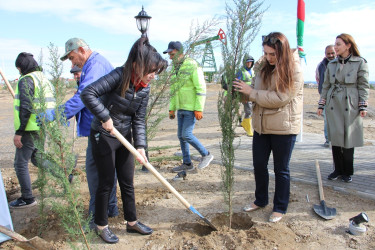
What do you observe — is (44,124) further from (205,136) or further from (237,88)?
(205,136)

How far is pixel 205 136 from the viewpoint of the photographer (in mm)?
9234

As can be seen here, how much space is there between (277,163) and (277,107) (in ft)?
2.14

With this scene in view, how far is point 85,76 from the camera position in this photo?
3180 mm

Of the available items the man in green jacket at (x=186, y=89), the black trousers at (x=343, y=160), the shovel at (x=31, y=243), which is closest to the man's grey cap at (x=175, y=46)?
the man in green jacket at (x=186, y=89)

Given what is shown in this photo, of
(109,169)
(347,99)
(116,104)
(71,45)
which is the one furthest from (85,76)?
(347,99)

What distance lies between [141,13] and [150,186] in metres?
3.54

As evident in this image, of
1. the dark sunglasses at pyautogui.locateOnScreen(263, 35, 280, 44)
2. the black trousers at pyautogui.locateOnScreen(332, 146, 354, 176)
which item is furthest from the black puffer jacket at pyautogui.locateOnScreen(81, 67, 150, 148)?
the black trousers at pyautogui.locateOnScreen(332, 146, 354, 176)

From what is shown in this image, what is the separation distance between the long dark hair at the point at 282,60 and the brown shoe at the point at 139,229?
206cm

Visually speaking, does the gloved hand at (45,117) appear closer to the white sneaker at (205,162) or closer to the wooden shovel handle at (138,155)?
the wooden shovel handle at (138,155)

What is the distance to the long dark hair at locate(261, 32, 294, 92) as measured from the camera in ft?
10.0

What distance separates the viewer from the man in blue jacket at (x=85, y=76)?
10.3 feet

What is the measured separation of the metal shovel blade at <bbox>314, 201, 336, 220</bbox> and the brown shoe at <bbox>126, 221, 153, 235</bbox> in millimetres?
1950

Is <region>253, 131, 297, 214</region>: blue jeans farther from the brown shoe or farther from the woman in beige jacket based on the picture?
the brown shoe

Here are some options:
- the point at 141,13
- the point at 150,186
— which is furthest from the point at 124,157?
the point at 141,13
